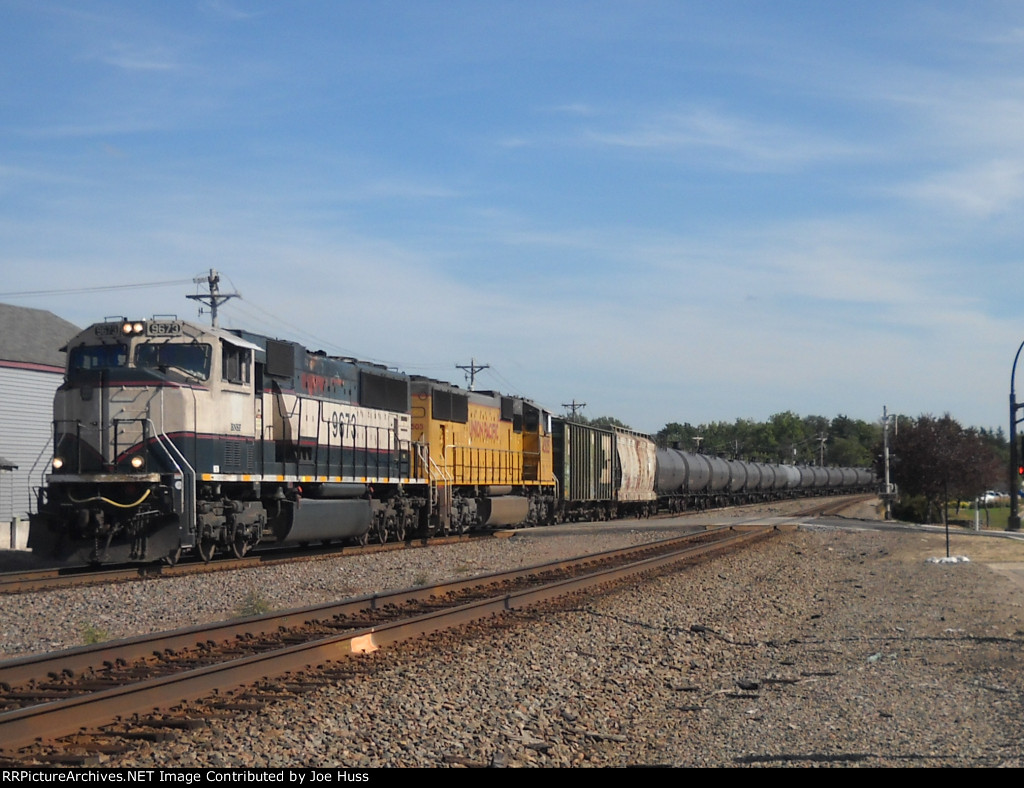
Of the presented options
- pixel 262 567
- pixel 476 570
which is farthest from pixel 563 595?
pixel 262 567

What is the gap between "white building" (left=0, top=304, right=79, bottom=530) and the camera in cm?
2938

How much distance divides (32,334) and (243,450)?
18.4 meters

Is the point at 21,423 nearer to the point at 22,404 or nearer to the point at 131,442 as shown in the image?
the point at 22,404

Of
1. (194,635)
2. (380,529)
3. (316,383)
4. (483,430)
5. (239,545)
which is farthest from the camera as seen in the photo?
(483,430)

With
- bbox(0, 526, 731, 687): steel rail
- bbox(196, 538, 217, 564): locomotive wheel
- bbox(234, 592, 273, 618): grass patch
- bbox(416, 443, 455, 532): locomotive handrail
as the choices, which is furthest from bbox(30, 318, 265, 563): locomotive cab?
bbox(416, 443, 455, 532): locomotive handrail

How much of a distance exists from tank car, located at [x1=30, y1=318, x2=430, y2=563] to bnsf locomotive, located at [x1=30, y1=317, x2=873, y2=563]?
23 mm

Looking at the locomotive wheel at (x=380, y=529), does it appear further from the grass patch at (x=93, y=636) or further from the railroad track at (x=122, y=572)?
the grass patch at (x=93, y=636)

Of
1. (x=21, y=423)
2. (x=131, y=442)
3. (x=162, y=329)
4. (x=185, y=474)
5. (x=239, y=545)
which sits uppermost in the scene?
(x=162, y=329)

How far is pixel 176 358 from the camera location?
635 inches

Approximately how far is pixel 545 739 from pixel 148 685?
2783 mm

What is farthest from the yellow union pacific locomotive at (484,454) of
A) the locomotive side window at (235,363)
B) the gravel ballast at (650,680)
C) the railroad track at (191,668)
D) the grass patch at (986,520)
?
the grass patch at (986,520)

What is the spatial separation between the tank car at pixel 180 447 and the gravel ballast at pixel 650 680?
1.39m

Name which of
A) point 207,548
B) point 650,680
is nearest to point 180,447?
point 207,548
